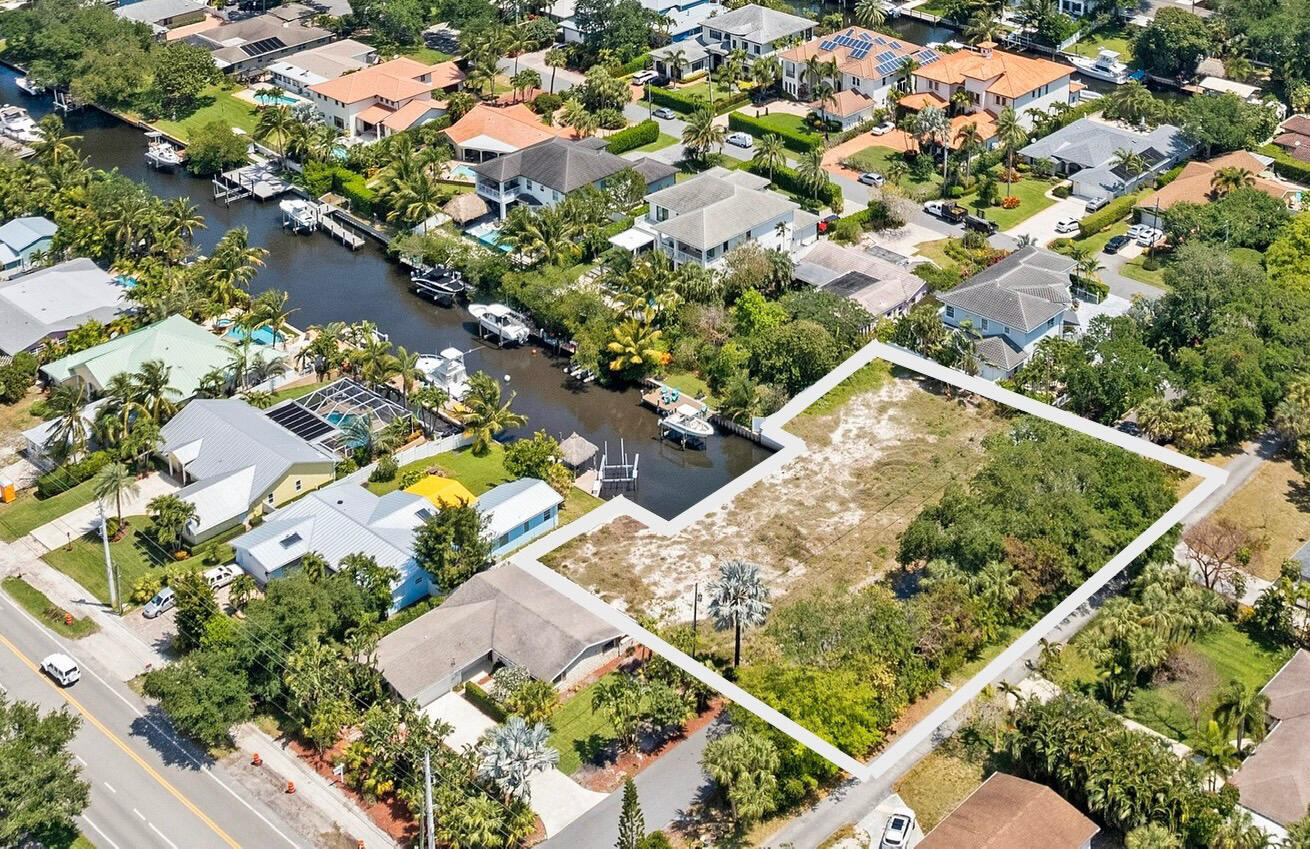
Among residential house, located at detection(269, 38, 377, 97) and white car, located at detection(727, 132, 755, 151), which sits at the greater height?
residential house, located at detection(269, 38, 377, 97)

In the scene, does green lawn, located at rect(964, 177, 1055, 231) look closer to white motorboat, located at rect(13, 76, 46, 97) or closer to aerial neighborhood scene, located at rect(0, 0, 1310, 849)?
aerial neighborhood scene, located at rect(0, 0, 1310, 849)

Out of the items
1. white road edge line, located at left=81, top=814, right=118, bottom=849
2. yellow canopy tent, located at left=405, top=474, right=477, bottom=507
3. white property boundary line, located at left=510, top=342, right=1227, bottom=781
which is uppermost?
white property boundary line, located at left=510, top=342, right=1227, bottom=781

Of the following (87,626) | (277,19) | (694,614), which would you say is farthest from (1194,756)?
(277,19)

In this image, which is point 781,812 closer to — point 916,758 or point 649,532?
point 916,758

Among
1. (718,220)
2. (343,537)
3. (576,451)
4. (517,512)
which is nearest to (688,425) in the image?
(576,451)

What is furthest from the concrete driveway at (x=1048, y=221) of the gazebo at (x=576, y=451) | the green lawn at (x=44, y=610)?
the green lawn at (x=44, y=610)

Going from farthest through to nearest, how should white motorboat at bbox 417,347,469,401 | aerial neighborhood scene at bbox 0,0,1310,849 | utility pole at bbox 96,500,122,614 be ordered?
white motorboat at bbox 417,347,469,401 → utility pole at bbox 96,500,122,614 → aerial neighborhood scene at bbox 0,0,1310,849

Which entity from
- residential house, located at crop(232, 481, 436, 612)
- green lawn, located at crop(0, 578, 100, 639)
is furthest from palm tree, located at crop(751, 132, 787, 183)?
green lawn, located at crop(0, 578, 100, 639)

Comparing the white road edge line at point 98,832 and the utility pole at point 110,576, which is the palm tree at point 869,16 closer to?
the utility pole at point 110,576
